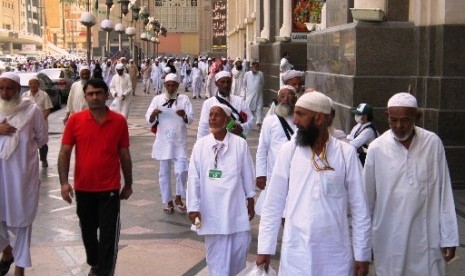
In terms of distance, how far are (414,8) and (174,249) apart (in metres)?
5.54

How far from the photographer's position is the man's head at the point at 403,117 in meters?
4.37

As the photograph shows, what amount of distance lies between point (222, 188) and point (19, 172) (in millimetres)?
1844

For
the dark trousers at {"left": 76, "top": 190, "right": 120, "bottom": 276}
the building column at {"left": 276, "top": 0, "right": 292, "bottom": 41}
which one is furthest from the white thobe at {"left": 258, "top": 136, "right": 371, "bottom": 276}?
the building column at {"left": 276, "top": 0, "right": 292, "bottom": 41}

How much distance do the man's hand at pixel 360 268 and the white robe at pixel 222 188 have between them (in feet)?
4.67

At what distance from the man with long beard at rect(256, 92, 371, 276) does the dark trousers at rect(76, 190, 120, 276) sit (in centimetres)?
191

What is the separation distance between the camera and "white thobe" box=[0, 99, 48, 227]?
565cm

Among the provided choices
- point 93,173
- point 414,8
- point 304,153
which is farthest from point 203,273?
point 414,8

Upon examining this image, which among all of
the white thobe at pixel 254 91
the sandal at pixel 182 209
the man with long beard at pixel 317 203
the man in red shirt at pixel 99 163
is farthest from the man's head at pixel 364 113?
the white thobe at pixel 254 91

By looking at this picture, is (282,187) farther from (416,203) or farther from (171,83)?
(171,83)

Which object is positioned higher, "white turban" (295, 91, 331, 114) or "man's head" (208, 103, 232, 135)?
"white turban" (295, 91, 331, 114)

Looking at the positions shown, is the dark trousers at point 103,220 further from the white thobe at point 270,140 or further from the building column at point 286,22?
→ the building column at point 286,22

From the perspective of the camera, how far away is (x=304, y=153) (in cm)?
386

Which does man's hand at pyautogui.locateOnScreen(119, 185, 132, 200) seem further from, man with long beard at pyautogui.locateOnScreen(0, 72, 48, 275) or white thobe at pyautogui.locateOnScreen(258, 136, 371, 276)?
white thobe at pyautogui.locateOnScreen(258, 136, 371, 276)

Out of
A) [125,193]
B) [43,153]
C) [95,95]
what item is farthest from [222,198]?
[43,153]
